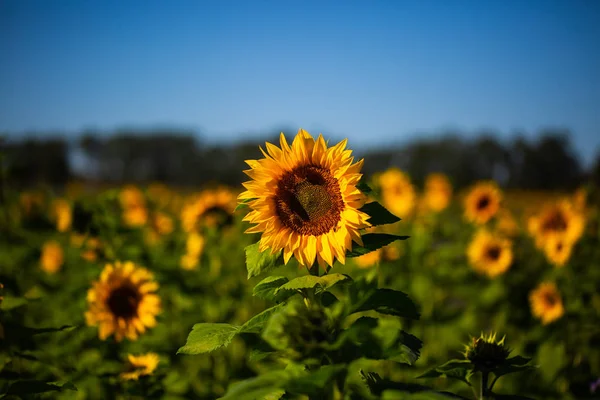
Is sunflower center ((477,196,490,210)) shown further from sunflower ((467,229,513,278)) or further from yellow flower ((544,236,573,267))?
yellow flower ((544,236,573,267))

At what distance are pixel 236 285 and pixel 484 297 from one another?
2528mm

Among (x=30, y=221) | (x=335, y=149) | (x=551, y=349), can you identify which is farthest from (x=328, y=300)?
(x=30, y=221)

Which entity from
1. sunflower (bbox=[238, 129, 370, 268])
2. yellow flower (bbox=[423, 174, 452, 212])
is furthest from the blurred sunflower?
yellow flower (bbox=[423, 174, 452, 212])

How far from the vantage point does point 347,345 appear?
4.24 ft

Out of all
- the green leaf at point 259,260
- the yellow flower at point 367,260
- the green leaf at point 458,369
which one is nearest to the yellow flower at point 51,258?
the yellow flower at point 367,260

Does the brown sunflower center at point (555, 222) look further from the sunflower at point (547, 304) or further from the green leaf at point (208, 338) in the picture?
the green leaf at point (208, 338)

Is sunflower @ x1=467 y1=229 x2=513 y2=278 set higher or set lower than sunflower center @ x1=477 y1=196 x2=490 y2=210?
lower

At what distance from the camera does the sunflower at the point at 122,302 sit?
330 centimetres

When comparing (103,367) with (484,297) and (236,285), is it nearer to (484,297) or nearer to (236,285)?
(236,285)

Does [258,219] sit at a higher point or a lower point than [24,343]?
higher

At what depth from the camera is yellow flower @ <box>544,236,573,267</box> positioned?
5453 mm

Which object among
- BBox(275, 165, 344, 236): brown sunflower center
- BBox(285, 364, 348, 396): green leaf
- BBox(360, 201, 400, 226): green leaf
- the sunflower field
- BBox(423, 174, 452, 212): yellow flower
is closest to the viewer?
BBox(285, 364, 348, 396): green leaf

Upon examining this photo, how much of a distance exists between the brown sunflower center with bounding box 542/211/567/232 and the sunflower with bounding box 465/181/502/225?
2.70 feet

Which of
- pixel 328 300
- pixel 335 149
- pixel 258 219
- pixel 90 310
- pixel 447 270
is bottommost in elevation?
pixel 447 270
